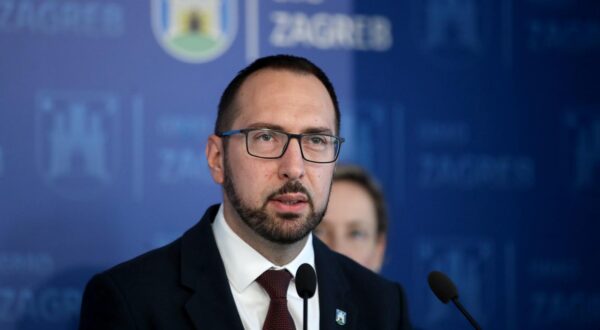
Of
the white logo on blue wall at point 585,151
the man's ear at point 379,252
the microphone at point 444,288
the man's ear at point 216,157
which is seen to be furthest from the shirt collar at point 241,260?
the white logo on blue wall at point 585,151

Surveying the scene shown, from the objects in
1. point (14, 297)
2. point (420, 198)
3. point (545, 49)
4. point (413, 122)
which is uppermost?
point (545, 49)

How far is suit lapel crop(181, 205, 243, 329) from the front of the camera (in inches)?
94.9

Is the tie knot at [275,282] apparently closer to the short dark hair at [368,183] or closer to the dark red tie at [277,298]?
the dark red tie at [277,298]

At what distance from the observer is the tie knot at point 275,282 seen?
249cm

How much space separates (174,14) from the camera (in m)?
3.96

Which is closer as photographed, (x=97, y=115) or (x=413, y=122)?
(x=97, y=115)

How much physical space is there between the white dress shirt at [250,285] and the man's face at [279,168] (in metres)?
0.09

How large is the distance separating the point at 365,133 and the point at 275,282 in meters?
1.81

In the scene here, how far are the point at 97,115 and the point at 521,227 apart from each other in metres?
2.12

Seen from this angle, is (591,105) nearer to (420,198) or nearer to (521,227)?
(521,227)

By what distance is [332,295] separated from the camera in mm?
2623

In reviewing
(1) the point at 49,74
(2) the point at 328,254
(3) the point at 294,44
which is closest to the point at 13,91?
(1) the point at 49,74

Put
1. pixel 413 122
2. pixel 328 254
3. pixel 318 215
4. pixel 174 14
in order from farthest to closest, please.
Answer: pixel 413 122 → pixel 174 14 → pixel 328 254 → pixel 318 215

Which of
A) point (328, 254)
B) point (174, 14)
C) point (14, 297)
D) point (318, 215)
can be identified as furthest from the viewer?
point (174, 14)
